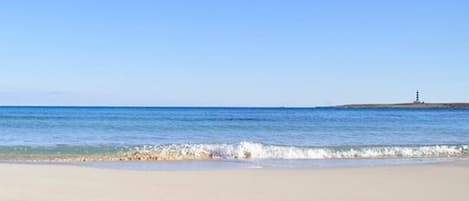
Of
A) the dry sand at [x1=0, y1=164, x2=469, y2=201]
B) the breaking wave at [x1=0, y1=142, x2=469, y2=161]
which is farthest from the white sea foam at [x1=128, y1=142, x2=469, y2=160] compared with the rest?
the dry sand at [x1=0, y1=164, x2=469, y2=201]

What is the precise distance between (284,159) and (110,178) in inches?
327

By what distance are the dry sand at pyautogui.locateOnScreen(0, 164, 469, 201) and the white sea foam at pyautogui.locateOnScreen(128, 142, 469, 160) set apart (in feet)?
19.7

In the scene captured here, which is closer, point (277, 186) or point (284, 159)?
point (277, 186)

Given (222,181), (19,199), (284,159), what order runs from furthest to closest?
(284,159) → (222,181) → (19,199)

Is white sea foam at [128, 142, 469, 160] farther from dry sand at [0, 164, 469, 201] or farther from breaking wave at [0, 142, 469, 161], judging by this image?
dry sand at [0, 164, 469, 201]

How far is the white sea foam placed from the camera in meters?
18.8

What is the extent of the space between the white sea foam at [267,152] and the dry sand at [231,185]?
5995 mm

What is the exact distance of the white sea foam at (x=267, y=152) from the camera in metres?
18.8

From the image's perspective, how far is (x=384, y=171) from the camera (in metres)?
13.0

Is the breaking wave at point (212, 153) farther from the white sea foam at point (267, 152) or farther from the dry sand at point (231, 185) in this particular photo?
the dry sand at point (231, 185)

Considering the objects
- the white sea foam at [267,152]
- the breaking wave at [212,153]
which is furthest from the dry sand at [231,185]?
the white sea foam at [267,152]

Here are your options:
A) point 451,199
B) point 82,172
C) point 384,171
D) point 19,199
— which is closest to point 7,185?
point 19,199

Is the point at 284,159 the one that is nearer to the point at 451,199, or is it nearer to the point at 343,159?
the point at 343,159

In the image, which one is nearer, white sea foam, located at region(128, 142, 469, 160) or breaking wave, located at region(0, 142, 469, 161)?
breaking wave, located at region(0, 142, 469, 161)
